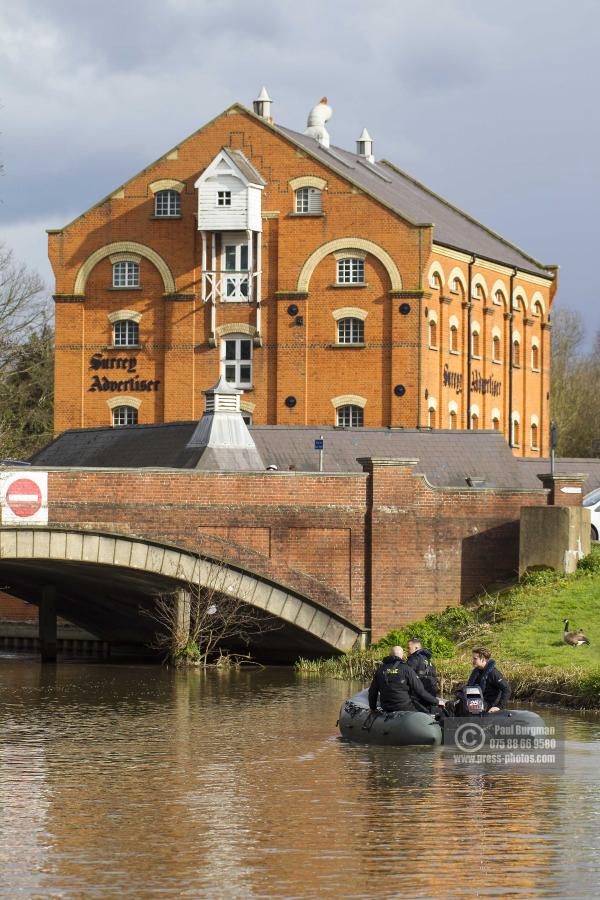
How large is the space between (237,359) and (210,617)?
20.3m

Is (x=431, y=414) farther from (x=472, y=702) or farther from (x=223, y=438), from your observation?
(x=472, y=702)

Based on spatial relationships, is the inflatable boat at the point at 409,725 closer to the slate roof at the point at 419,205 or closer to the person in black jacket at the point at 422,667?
the person in black jacket at the point at 422,667

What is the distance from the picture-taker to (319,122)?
69.2 metres

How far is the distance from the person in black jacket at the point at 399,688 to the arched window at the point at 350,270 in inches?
1300

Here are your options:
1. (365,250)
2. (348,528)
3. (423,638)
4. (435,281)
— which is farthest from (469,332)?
(423,638)

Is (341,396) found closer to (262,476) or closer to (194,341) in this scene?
(194,341)

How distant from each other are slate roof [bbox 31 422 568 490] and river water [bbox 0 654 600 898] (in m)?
16.6

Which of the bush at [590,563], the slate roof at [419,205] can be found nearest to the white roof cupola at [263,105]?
the slate roof at [419,205]

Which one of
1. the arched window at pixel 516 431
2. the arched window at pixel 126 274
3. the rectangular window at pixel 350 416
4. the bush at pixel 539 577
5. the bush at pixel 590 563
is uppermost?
the arched window at pixel 126 274

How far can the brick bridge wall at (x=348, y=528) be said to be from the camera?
40594 millimetres

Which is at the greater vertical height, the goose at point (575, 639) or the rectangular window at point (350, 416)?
the rectangular window at point (350, 416)

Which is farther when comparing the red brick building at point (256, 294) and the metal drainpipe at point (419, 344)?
the red brick building at point (256, 294)

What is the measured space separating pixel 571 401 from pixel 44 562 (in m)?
52.8

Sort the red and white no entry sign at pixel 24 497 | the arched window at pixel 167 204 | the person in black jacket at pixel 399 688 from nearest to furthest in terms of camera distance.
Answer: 1. the person in black jacket at pixel 399 688
2. the red and white no entry sign at pixel 24 497
3. the arched window at pixel 167 204
